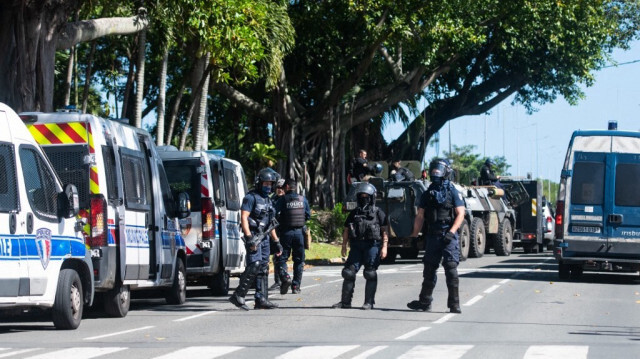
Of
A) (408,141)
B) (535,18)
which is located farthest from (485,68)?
(535,18)

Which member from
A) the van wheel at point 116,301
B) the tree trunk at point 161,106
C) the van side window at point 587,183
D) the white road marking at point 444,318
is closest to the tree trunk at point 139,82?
the tree trunk at point 161,106

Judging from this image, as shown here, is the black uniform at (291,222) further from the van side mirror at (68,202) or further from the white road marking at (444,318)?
the van side mirror at (68,202)

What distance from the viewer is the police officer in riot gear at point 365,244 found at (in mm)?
15000

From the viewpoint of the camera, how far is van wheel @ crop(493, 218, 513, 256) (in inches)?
1227

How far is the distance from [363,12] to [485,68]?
13004 millimetres

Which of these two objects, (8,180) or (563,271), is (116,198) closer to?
(8,180)

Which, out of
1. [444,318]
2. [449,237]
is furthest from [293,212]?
[444,318]

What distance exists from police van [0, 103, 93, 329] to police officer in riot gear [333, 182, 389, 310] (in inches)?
145

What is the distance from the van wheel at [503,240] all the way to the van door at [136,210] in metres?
17.4

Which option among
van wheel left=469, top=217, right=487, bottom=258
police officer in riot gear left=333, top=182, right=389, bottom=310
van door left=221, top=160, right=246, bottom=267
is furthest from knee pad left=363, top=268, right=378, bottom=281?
van wheel left=469, top=217, right=487, bottom=258

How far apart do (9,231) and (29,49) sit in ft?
21.0

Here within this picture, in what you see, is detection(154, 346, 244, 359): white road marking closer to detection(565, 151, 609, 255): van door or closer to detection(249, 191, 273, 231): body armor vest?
detection(249, 191, 273, 231): body armor vest

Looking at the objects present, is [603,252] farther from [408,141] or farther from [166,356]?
[408,141]

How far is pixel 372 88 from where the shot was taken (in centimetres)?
4038
